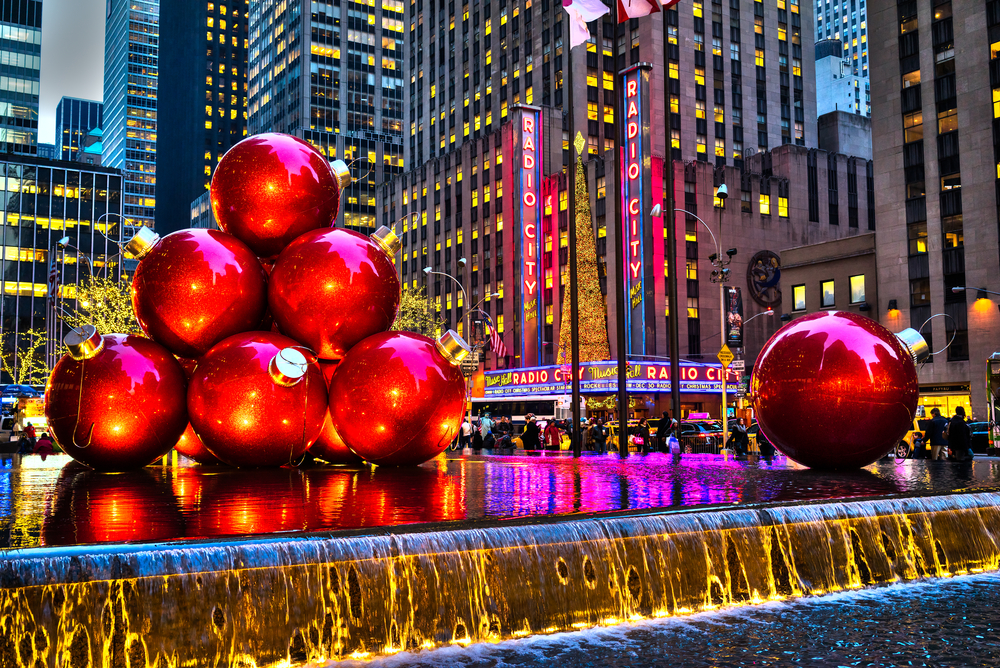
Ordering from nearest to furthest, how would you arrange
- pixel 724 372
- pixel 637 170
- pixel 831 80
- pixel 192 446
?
pixel 192 446 < pixel 724 372 < pixel 637 170 < pixel 831 80

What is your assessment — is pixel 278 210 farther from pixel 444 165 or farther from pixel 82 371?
pixel 444 165

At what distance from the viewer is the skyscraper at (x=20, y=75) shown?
128 meters

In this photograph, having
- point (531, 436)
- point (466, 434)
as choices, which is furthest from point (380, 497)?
point (466, 434)

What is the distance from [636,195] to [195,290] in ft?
175

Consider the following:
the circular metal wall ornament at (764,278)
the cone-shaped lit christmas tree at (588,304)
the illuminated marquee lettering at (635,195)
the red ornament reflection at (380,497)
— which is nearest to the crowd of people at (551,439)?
the red ornament reflection at (380,497)

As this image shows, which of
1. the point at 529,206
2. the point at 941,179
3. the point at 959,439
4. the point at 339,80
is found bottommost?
the point at 959,439

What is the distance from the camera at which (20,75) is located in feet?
431

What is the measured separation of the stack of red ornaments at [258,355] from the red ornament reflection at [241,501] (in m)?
0.45

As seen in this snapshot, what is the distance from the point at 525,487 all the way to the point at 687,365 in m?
48.7

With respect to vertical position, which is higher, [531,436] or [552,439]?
[531,436]

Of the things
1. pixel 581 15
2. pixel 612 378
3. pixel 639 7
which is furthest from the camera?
→ pixel 612 378

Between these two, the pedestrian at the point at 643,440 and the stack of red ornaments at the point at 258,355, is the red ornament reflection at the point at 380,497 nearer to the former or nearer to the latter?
the stack of red ornaments at the point at 258,355

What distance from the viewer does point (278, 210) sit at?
10.9 metres

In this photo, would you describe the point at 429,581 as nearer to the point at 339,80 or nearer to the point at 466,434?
the point at 466,434
